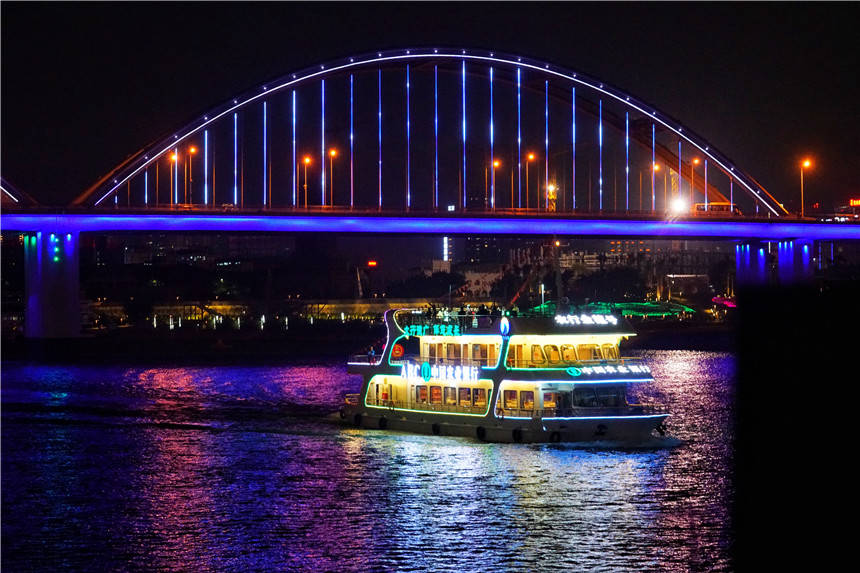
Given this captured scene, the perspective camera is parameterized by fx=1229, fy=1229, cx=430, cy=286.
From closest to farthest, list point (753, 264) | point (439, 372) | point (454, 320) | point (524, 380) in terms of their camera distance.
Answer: point (524, 380), point (439, 372), point (454, 320), point (753, 264)

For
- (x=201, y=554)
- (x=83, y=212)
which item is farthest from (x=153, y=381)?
(x=201, y=554)

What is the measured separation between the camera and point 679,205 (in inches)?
3189

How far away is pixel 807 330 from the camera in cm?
8912

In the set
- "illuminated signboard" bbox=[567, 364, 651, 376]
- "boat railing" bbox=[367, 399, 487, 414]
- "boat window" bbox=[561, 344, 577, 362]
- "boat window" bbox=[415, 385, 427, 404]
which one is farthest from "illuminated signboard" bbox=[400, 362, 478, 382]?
"illuminated signboard" bbox=[567, 364, 651, 376]

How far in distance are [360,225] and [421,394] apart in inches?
1409

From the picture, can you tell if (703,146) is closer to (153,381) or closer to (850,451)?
(153,381)

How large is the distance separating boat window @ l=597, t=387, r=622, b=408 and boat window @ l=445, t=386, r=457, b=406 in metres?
4.24

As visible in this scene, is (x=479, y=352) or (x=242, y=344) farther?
(x=242, y=344)

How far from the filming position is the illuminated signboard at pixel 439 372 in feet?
111

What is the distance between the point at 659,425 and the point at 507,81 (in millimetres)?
55647

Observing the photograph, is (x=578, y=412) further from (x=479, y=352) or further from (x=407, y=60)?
(x=407, y=60)

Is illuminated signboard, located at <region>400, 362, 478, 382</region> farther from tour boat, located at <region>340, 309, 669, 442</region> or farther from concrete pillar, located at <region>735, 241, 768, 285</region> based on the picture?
concrete pillar, located at <region>735, 241, 768, 285</region>

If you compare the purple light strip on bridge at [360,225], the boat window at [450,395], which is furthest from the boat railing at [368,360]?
the purple light strip on bridge at [360,225]

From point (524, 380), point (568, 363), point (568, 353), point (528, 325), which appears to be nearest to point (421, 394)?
point (524, 380)
